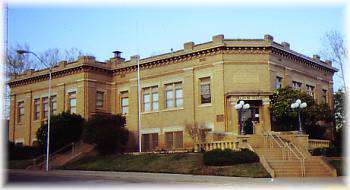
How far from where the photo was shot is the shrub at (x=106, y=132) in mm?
36312

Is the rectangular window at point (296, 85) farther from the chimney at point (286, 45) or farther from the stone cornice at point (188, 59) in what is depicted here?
the chimney at point (286, 45)

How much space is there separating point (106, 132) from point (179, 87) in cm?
734

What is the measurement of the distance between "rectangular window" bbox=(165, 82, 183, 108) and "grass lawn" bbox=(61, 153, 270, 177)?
275 inches

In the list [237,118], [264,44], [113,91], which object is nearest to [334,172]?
[237,118]

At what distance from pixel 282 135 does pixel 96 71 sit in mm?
19493

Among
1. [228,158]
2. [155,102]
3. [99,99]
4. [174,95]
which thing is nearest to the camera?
[228,158]

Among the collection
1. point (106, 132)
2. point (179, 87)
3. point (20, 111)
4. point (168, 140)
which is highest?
point (179, 87)

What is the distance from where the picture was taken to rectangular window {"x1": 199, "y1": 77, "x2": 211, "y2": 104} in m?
36.5

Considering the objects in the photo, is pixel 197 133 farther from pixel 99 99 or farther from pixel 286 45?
pixel 99 99

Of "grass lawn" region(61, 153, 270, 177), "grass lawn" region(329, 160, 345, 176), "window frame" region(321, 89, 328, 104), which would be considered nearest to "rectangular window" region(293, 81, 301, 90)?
"window frame" region(321, 89, 328, 104)

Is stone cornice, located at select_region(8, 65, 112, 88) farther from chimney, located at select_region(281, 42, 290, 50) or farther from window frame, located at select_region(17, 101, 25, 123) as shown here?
chimney, located at select_region(281, 42, 290, 50)

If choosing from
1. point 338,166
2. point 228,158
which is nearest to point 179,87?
point 228,158

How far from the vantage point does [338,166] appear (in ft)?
85.0

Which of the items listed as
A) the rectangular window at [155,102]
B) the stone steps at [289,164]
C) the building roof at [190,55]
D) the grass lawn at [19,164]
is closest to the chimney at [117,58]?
the building roof at [190,55]
